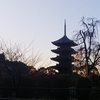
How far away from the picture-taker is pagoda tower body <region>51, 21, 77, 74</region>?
41912 millimetres

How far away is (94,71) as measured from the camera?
39.0 meters

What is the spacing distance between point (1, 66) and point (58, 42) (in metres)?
18.7

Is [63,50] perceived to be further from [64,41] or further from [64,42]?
[64,41]

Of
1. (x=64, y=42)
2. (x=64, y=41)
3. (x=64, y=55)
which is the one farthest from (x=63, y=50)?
(x=64, y=41)

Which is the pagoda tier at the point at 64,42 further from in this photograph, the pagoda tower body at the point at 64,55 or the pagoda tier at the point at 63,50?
the pagoda tier at the point at 63,50

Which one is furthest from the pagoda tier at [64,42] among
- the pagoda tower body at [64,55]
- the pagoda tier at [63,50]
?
the pagoda tier at [63,50]

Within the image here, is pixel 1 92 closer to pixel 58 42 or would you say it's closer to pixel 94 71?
pixel 94 71

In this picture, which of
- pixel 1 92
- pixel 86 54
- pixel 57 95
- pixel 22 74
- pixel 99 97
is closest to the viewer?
pixel 99 97

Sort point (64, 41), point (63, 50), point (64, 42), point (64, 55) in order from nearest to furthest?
point (64, 42)
point (63, 50)
point (64, 41)
point (64, 55)

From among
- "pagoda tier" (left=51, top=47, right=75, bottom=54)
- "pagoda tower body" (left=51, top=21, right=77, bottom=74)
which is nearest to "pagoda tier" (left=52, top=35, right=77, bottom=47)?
"pagoda tower body" (left=51, top=21, right=77, bottom=74)

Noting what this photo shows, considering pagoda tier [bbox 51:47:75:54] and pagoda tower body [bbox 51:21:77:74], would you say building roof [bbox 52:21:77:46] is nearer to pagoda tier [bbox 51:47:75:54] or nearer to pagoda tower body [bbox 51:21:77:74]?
pagoda tower body [bbox 51:21:77:74]

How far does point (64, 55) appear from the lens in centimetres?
4375

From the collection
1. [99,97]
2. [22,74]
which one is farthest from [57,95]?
[22,74]

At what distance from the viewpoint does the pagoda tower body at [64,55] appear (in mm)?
41912
